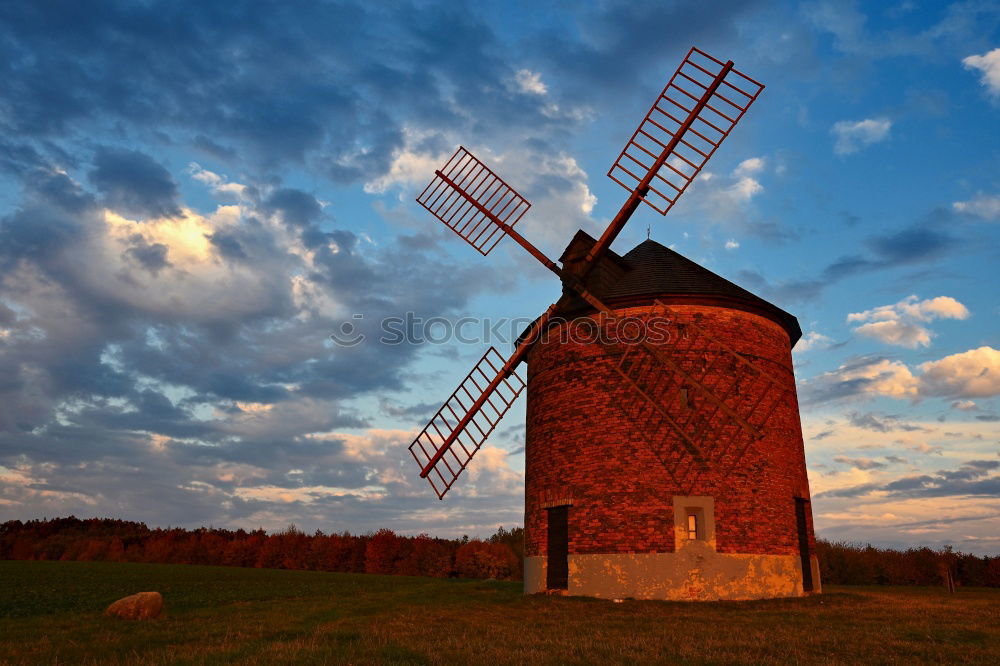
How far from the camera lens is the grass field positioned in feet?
27.1

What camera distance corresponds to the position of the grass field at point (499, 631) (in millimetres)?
8258

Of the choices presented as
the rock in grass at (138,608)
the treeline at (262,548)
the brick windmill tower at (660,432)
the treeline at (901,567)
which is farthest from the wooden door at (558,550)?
the treeline at (262,548)

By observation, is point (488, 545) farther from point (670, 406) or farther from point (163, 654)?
point (163, 654)

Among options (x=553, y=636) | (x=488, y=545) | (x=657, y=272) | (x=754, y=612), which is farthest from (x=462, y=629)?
(x=488, y=545)

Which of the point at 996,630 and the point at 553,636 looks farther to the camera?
the point at 996,630

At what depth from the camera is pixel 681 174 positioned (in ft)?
54.2

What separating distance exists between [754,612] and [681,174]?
32.1 feet

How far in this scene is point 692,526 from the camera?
1588cm

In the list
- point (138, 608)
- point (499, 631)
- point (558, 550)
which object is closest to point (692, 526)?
point (558, 550)

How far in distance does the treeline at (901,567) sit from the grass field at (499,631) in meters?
19.3

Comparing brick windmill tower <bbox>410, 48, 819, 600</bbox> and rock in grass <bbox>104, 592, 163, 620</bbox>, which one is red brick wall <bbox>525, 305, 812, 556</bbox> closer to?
brick windmill tower <bbox>410, 48, 819, 600</bbox>

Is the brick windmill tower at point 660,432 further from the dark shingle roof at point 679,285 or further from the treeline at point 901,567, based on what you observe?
the treeline at point 901,567

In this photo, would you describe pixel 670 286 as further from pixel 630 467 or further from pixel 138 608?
pixel 138 608

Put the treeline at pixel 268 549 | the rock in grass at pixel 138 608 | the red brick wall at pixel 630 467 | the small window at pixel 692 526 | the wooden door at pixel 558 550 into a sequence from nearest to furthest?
the rock in grass at pixel 138 608, the small window at pixel 692 526, the red brick wall at pixel 630 467, the wooden door at pixel 558 550, the treeline at pixel 268 549
